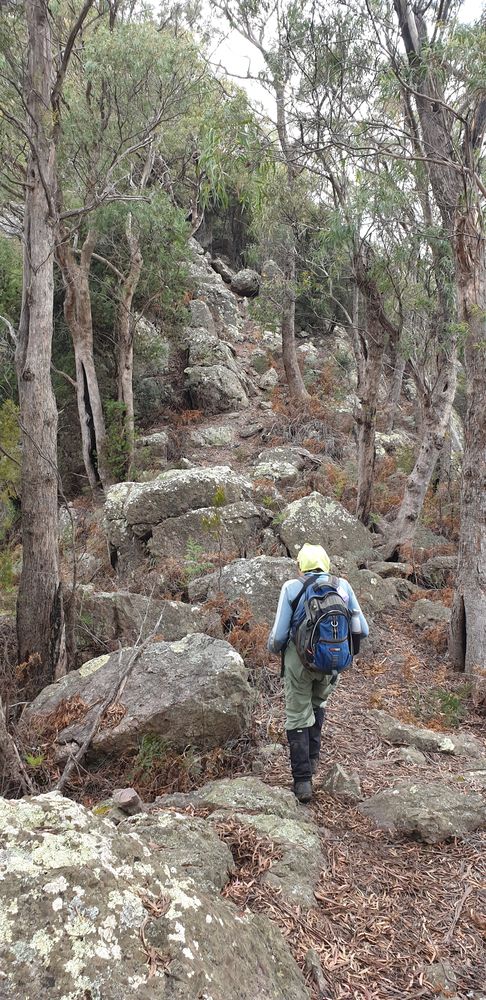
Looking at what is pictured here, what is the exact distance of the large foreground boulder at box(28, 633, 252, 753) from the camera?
3961mm

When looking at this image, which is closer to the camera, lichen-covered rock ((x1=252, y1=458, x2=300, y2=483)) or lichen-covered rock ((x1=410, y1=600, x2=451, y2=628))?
lichen-covered rock ((x1=410, y1=600, x2=451, y2=628))


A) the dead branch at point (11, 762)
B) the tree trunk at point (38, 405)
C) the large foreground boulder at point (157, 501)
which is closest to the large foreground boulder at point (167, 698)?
the dead branch at point (11, 762)

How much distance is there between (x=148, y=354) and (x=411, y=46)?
29.3 feet

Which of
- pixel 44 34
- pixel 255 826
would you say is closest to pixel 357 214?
pixel 44 34

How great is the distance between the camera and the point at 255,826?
2.99 metres

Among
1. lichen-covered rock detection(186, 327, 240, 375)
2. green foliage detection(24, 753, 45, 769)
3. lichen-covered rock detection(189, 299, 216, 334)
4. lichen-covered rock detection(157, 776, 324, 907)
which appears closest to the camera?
lichen-covered rock detection(157, 776, 324, 907)

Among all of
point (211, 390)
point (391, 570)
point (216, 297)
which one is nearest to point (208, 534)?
point (391, 570)

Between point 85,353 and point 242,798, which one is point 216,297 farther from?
point 242,798

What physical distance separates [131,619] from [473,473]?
3977 mm

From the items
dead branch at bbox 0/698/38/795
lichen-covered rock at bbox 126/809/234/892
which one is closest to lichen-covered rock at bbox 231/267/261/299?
dead branch at bbox 0/698/38/795

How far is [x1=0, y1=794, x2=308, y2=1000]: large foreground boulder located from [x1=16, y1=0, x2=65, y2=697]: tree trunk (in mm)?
3586

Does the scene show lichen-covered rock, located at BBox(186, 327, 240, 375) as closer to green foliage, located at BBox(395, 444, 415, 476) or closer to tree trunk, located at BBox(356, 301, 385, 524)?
green foliage, located at BBox(395, 444, 415, 476)

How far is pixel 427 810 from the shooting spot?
343 cm

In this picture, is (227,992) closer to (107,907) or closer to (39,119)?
(107,907)
